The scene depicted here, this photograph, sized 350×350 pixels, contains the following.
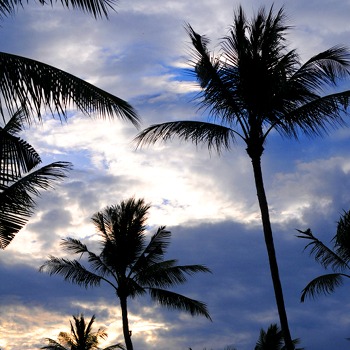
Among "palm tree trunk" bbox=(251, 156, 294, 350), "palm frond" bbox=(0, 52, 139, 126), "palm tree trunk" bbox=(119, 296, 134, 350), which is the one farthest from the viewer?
"palm tree trunk" bbox=(119, 296, 134, 350)

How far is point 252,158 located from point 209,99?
1929mm

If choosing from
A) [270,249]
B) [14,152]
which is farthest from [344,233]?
[14,152]

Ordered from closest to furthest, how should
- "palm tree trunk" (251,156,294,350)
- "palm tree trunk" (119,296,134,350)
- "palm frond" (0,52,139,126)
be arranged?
1. "palm frond" (0,52,139,126)
2. "palm tree trunk" (251,156,294,350)
3. "palm tree trunk" (119,296,134,350)

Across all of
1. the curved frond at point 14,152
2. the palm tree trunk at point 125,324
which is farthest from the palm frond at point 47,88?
the palm tree trunk at point 125,324

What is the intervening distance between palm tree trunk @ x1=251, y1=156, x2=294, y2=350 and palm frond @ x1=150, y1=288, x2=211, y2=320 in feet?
32.0

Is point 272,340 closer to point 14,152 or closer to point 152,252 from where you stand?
point 152,252

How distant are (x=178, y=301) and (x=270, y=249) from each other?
10296mm

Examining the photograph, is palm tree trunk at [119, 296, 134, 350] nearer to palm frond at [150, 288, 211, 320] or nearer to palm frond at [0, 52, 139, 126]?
palm frond at [150, 288, 211, 320]

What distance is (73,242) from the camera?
25.6m

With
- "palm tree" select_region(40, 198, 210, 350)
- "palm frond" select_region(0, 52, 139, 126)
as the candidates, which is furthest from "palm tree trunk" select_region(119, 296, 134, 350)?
"palm frond" select_region(0, 52, 139, 126)

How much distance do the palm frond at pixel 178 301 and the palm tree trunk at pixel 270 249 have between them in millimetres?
9745

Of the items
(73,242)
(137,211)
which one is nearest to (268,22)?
(137,211)

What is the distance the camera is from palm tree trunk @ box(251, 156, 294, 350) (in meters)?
13.7

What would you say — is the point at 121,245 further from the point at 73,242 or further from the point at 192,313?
the point at 192,313
